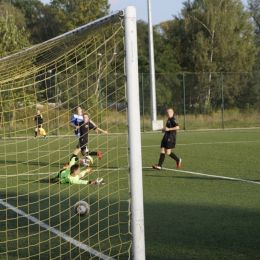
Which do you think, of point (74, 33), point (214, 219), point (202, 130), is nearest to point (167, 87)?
point (202, 130)

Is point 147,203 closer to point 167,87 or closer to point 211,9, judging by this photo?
point 167,87

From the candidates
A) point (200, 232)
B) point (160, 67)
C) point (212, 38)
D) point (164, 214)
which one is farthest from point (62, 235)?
point (212, 38)

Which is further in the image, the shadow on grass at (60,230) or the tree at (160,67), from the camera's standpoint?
the tree at (160,67)

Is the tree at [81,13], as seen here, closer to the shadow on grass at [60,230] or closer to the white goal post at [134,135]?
the shadow on grass at [60,230]

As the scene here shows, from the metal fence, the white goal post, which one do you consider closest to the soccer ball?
the white goal post

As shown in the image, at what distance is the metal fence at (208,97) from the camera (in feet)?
118

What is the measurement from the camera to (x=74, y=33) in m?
5.84

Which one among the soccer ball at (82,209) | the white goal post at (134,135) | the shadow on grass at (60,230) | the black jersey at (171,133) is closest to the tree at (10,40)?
the black jersey at (171,133)

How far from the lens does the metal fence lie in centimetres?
3591

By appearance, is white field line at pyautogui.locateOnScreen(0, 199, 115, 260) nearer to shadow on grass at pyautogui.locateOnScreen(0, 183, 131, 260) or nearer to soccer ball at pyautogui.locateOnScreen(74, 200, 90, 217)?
shadow on grass at pyautogui.locateOnScreen(0, 183, 131, 260)

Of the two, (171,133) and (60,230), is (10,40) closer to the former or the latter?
(171,133)

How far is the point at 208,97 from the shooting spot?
121 feet

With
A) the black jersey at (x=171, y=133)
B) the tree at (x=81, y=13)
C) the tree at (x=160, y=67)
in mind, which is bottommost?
the black jersey at (x=171, y=133)

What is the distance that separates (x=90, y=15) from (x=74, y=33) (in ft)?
172
